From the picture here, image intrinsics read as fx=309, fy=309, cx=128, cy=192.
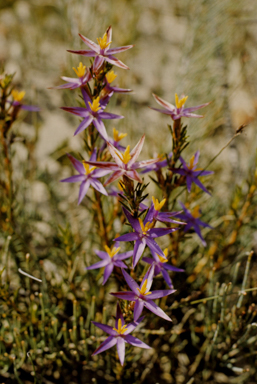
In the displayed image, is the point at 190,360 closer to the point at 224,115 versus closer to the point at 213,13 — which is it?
the point at 224,115

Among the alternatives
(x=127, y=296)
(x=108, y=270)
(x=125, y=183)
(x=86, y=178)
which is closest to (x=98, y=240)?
(x=108, y=270)

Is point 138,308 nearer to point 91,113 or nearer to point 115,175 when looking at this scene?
point 115,175

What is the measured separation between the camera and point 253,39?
3090mm

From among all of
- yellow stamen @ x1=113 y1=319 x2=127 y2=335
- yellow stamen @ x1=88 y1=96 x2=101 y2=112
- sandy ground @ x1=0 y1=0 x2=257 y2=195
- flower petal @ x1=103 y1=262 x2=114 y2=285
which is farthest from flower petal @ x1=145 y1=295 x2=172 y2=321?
sandy ground @ x1=0 y1=0 x2=257 y2=195

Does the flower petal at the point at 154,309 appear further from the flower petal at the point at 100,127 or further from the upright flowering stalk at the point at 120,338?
the flower petal at the point at 100,127

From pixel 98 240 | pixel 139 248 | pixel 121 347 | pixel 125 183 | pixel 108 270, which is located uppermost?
pixel 125 183

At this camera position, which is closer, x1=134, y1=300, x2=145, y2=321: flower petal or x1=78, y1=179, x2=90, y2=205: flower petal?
x1=134, y1=300, x2=145, y2=321: flower petal

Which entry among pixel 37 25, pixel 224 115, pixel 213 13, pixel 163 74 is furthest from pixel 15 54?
pixel 224 115

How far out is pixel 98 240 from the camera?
1.91 metres

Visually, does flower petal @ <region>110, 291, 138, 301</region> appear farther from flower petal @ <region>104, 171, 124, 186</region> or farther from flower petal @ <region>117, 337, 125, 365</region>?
flower petal @ <region>104, 171, 124, 186</region>

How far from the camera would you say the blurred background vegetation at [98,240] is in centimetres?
146

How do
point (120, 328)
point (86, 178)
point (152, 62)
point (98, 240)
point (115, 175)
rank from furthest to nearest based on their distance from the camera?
1. point (152, 62)
2. point (98, 240)
3. point (86, 178)
4. point (120, 328)
5. point (115, 175)

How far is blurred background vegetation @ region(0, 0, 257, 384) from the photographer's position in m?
1.46

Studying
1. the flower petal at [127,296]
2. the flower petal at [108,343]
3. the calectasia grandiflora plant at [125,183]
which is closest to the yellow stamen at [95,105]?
the calectasia grandiflora plant at [125,183]
